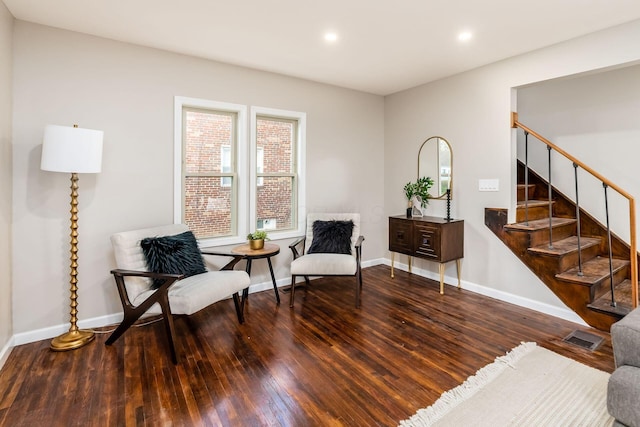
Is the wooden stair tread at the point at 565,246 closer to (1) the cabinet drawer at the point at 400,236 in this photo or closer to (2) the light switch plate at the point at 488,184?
(2) the light switch plate at the point at 488,184

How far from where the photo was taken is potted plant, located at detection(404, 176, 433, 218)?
4.14 metres

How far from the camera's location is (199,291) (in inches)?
99.1

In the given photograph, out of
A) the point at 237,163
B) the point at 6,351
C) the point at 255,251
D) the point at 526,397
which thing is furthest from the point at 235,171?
the point at 526,397

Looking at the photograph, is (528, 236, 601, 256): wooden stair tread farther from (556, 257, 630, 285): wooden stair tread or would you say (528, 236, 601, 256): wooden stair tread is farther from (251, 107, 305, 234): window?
(251, 107, 305, 234): window

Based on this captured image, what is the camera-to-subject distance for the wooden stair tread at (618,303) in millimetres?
2578

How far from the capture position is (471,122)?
3.76 m

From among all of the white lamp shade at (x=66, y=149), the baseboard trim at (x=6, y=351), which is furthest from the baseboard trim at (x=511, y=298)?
the baseboard trim at (x=6, y=351)

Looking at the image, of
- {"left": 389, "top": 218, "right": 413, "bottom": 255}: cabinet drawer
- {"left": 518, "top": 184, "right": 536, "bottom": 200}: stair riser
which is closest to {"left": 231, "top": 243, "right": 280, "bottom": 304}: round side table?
{"left": 389, "top": 218, "right": 413, "bottom": 255}: cabinet drawer

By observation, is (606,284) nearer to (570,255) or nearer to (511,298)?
(570,255)

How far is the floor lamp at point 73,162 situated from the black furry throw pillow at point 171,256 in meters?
0.56

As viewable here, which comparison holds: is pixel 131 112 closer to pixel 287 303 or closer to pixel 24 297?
pixel 24 297

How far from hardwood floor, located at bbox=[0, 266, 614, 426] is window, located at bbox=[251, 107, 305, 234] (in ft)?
3.63

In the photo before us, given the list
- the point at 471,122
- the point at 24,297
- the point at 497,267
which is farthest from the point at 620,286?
the point at 24,297

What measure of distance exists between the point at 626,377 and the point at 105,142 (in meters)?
3.89
